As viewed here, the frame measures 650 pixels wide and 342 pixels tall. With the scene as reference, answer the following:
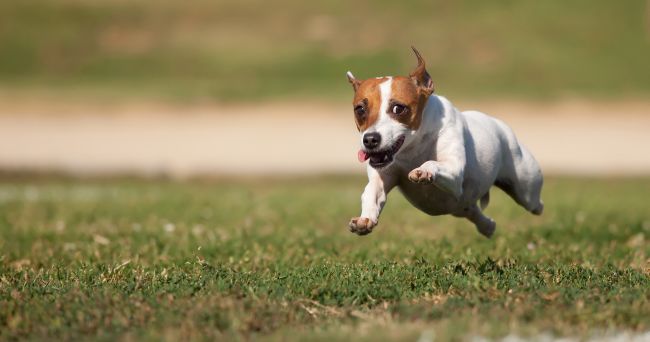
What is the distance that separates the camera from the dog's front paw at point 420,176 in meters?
7.41

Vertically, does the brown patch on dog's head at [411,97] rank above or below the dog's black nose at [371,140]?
above

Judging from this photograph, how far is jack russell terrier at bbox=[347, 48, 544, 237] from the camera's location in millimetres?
7562

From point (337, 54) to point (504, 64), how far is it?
7.05 metres

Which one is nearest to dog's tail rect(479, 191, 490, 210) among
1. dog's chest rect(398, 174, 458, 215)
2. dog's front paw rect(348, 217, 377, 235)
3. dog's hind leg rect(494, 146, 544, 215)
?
dog's hind leg rect(494, 146, 544, 215)

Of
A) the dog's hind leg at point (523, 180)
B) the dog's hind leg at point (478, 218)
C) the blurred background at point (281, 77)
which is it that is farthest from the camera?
the blurred background at point (281, 77)

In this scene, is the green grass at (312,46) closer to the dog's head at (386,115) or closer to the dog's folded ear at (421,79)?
the dog's folded ear at (421,79)

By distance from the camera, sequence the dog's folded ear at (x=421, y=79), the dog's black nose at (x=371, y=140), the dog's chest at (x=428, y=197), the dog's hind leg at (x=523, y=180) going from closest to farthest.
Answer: the dog's black nose at (x=371, y=140) → the dog's folded ear at (x=421, y=79) → the dog's chest at (x=428, y=197) → the dog's hind leg at (x=523, y=180)

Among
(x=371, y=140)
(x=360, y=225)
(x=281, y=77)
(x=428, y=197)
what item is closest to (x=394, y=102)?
(x=371, y=140)

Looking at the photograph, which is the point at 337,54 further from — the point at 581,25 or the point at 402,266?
the point at 402,266

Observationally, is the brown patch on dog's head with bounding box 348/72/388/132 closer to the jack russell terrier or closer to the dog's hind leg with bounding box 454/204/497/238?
the jack russell terrier

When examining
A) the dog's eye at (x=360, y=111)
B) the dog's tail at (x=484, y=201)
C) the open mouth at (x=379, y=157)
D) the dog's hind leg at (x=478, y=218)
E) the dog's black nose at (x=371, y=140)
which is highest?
the dog's eye at (x=360, y=111)

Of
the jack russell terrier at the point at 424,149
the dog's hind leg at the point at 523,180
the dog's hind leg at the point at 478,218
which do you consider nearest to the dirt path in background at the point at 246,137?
the dog's hind leg at the point at 478,218

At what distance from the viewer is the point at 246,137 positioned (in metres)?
33.6

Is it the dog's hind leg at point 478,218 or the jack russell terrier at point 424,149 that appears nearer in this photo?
the jack russell terrier at point 424,149
